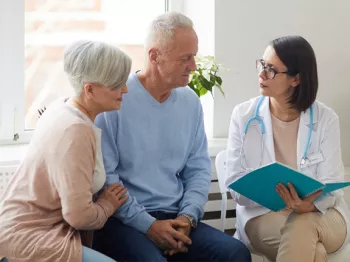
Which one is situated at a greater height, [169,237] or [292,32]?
[292,32]

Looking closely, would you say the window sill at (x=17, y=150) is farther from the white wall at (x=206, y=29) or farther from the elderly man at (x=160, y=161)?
the elderly man at (x=160, y=161)

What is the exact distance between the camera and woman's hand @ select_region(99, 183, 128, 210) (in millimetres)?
2193

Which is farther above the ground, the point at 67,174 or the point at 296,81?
the point at 296,81

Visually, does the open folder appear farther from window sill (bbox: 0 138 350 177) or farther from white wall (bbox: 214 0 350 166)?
white wall (bbox: 214 0 350 166)

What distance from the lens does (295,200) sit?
7.54 ft

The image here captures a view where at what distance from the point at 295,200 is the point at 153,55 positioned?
73cm

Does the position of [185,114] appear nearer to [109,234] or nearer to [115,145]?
[115,145]

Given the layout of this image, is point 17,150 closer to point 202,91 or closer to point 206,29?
point 202,91

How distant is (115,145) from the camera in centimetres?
232

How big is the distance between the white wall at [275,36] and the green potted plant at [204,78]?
167 millimetres

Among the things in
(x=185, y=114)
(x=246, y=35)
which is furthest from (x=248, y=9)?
(x=185, y=114)

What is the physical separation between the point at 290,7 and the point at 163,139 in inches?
48.8

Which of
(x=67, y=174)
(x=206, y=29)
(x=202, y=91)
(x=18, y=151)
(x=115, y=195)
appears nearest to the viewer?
(x=67, y=174)

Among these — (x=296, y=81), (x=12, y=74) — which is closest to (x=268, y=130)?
(x=296, y=81)
